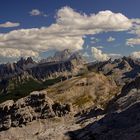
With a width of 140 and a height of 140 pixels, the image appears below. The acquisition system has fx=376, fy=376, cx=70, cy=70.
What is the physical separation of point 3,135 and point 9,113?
23.4 meters

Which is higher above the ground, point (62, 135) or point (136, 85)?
point (136, 85)

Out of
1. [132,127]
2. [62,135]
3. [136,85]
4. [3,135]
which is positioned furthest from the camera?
[136,85]

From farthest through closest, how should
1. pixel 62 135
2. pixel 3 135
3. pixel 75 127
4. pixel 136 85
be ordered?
pixel 136 85 < pixel 3 135 < pixel 75 127 < pixel 62 135

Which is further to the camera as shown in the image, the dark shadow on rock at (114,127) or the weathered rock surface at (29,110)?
the weathered rock surface at (29,110)

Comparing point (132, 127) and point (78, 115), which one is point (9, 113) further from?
point (132, 127)

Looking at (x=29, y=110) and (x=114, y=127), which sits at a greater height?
(x=29, y=110)

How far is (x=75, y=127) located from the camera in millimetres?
151875

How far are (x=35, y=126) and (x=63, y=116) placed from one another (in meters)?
17.6

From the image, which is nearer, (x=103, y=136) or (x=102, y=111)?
(x=103, y=136)

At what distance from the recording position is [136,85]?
6949 inches

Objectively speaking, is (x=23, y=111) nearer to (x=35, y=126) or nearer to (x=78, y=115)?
(x=35, y=126)

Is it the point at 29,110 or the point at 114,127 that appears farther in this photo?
the point at 29,110

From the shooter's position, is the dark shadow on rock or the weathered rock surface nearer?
the dark shadow on rock

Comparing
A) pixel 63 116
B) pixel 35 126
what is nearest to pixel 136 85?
pixel 63 116
